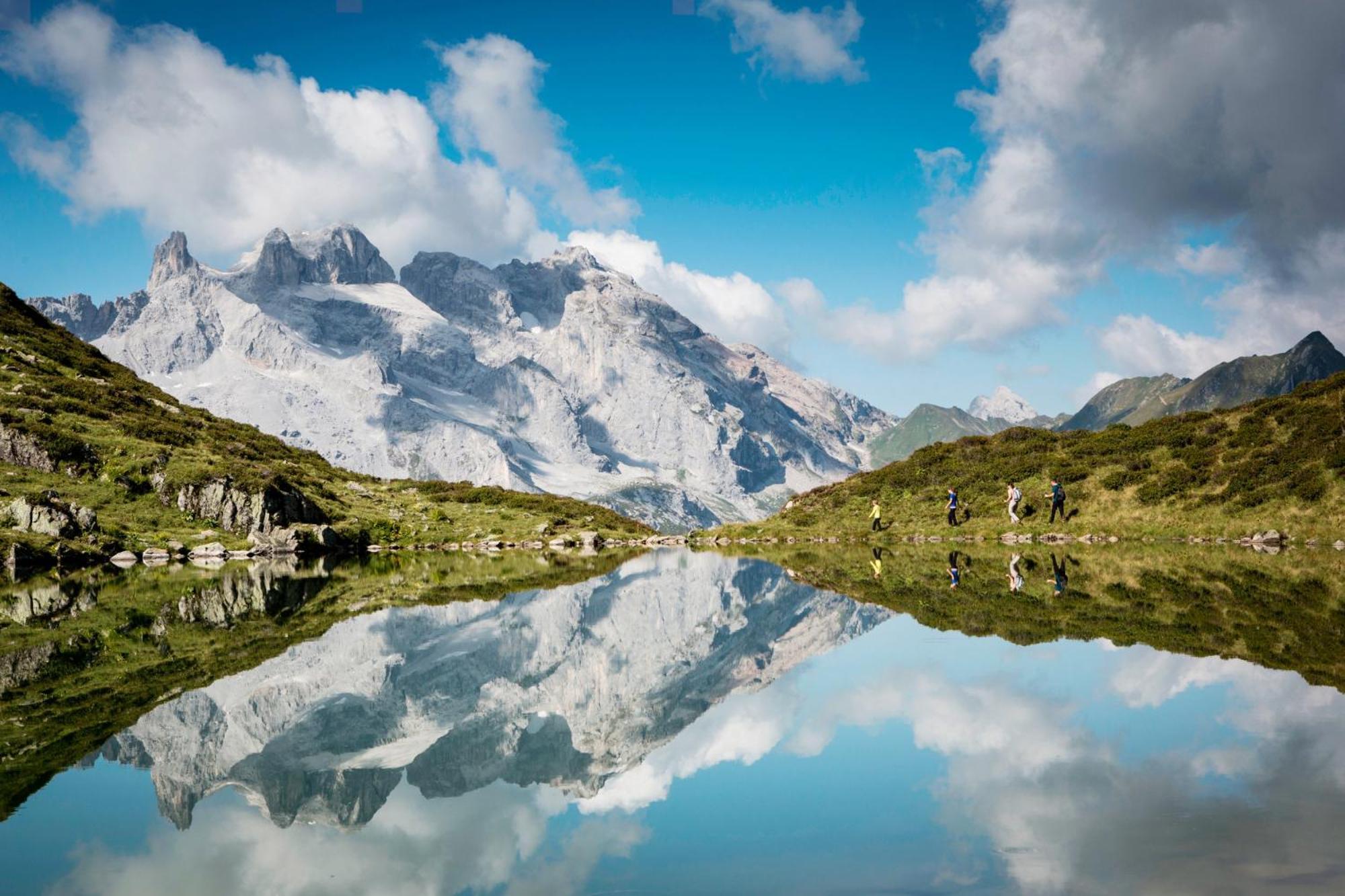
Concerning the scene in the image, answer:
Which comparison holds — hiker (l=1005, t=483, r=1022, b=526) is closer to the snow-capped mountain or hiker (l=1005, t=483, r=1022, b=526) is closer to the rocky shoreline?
the rocky shoreline

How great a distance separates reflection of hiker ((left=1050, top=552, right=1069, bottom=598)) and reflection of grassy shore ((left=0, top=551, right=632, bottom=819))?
18524 millimetres

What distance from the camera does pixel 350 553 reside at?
54594 mm

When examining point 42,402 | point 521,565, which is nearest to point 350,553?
point 521,565

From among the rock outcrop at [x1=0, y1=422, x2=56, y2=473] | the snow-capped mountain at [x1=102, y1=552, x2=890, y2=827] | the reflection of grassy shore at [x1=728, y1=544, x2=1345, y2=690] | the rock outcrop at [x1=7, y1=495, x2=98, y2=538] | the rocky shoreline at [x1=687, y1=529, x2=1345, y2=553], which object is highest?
the rock outcrop at [x1=0, y1=422, x2=56, y2=473]

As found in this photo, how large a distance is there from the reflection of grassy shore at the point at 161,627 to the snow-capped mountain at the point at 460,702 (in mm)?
900

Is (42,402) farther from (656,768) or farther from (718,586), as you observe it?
(656,768)

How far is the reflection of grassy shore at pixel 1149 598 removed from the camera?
54.7ft

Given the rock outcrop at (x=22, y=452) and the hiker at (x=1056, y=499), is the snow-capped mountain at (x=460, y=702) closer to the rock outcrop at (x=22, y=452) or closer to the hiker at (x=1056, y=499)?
the hiker at (x=1056, y=499)

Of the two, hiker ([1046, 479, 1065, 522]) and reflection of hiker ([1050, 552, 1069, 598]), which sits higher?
hiker ([1046, 479, 1065, 522])

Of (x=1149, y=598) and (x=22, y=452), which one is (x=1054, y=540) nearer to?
(x=1149, y=598)

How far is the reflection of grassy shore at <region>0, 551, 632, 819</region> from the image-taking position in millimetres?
12534

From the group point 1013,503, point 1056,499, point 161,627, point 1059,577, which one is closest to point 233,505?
point 161,627

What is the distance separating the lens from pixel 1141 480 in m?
55.2

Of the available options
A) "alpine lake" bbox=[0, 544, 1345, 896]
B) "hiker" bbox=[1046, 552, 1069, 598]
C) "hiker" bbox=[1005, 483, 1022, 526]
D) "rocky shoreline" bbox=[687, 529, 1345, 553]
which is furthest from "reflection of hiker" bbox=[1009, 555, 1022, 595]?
"hiker" bbox=[1005, 483, 1022, 526]
